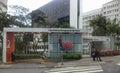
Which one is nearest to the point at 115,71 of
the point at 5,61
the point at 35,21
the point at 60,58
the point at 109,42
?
the point at 60,58

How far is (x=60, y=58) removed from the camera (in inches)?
1470

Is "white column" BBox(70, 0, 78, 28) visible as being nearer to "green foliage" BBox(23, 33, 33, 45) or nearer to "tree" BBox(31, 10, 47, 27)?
"tree" BBox(31, 10, 47, 27)

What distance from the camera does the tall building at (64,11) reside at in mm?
120250

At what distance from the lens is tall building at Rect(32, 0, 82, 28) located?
395ft

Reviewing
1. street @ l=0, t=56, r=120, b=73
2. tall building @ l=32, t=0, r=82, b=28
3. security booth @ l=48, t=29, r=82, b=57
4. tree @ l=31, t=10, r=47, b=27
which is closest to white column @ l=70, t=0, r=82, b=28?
tall building @ l=32, t=0, r=82, b=28

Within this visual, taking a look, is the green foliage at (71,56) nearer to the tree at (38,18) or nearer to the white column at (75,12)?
the tree at (38,18)

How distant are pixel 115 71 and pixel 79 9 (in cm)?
10052

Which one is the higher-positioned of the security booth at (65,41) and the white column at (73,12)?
the white column at (73,12)

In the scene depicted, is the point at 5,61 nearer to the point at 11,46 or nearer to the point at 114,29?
the point at 11,46

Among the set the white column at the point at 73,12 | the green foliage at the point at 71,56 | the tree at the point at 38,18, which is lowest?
the green foliage at the point at 71,56

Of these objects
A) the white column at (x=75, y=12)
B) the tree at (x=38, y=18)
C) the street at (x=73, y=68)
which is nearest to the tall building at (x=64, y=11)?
the white column at (x=75, y=12)

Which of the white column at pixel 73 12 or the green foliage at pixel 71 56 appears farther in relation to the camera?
the white column at pixel 73 12

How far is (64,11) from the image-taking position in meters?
126

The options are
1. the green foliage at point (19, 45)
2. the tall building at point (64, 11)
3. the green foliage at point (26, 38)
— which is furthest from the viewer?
the tall building at point (64, 11)
